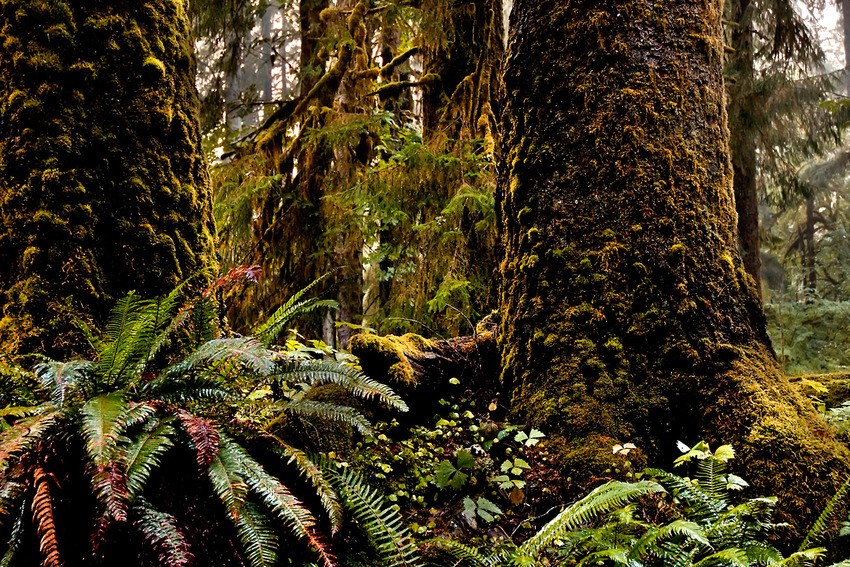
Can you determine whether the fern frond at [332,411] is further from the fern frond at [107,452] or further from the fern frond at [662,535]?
the fern frond at [662,535]

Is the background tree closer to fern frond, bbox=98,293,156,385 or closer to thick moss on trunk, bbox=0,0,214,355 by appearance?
thick moss on trunk, bbox=0,0,214,355

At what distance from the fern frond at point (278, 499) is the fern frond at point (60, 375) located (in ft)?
1.80

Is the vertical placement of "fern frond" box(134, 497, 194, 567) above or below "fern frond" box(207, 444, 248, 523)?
below

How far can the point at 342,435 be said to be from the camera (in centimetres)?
246

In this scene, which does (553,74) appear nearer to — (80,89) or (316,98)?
(80,89)

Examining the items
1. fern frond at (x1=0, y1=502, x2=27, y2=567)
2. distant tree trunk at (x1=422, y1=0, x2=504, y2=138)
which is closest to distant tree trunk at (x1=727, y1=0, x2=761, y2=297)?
distant tree trunk at (x1=422, y1=0, x2=504, y2=138)

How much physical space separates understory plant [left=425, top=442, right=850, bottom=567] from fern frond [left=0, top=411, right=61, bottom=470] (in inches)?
52.4

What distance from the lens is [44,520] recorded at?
1.52 metres

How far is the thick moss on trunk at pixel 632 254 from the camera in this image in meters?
2.50

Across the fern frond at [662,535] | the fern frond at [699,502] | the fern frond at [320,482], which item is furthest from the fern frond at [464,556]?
the fern frond at [699,502]

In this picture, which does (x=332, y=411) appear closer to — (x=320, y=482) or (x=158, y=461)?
(x=320, y=482)

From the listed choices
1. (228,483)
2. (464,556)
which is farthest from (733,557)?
(228,483)

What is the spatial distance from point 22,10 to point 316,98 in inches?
167

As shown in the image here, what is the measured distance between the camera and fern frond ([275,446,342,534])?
186 centimetres
